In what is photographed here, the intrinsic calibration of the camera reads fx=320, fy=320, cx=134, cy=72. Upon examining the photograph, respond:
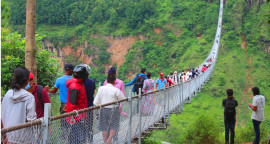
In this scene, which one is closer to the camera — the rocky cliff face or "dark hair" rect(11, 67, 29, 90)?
"dark hair" rect(11, 67, 29, 90)

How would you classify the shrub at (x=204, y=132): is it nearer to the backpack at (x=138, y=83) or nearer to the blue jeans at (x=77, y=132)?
the backpack at (x=138, y=83)

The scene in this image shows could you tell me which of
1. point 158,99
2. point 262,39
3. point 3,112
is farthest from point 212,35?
point 3,112

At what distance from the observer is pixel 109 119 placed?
9.21ft

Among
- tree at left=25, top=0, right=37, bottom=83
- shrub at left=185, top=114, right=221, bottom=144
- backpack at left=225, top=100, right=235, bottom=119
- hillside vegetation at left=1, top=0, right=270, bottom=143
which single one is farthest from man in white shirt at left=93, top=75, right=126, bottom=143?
hillside vegetation at left=1, top=0, right=270, bottom=143

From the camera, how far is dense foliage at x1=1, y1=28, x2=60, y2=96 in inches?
239

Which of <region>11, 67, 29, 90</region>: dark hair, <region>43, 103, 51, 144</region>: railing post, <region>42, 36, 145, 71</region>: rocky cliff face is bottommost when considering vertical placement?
<region>43, 103, 51, 144</region>: railing post

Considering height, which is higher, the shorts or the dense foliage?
the dense foliage

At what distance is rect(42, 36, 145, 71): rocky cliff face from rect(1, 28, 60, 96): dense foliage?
36.1m

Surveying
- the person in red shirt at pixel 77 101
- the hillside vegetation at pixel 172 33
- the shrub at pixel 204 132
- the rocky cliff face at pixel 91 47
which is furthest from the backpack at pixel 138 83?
the rocky cliff face at pixel 91 47

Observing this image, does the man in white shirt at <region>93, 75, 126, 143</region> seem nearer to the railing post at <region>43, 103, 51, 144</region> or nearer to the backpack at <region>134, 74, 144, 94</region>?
the railing post at <region>43, 103, 51, 144</region>

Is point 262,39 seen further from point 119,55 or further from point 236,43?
point 119,55

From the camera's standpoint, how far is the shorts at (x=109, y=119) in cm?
269

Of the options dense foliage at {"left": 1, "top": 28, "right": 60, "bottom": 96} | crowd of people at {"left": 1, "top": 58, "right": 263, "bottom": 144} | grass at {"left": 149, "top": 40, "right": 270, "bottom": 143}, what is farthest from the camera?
grass at {"left": 149, "top": 40, "right": 270, "bottom": 143}

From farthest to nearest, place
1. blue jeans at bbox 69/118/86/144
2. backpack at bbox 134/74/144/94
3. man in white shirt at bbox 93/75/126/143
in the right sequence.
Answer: backpack at bbox 134/74/144/94
man in white shirt at bbox 93/75/126/143
blue jeans at bbox 69/118/86/144
